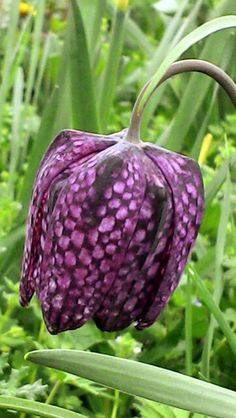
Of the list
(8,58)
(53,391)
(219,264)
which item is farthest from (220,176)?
(8,58)

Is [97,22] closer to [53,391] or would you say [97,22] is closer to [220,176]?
[220,176]

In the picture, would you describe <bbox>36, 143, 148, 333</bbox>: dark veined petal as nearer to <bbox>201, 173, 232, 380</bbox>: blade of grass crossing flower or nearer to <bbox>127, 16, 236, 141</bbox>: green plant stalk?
<bbox>127, 16, 236, 141</bbox>: green plant stalk

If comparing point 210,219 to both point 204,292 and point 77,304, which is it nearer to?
point 204,292

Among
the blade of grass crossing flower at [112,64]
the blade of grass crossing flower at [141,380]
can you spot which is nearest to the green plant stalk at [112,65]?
the blade of grass crossing flower at [112,64]

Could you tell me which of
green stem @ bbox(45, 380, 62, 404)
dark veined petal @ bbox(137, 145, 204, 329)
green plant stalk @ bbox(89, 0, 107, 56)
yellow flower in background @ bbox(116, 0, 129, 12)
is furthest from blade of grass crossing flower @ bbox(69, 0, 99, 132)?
dark veined petal @ bbox(137, 145, 204, 329)

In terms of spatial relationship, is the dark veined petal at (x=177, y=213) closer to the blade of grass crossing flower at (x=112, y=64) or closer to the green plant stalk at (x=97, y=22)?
the blade of grass crossing flower at (x=112, y=64)

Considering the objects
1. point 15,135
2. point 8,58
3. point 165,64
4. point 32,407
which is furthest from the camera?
point 15,135

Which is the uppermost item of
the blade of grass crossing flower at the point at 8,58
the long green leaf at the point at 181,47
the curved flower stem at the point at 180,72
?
the long green leaf at the point at 181,47
